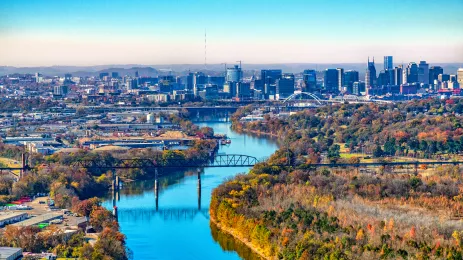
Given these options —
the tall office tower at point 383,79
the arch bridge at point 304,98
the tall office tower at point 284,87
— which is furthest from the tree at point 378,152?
the tall office tower at point 383,79

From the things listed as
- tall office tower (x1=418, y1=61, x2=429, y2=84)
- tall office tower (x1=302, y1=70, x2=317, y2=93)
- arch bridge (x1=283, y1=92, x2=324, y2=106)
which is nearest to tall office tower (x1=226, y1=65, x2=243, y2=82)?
tall office tower (x1=302, y1=70, x2=317, y2=93)

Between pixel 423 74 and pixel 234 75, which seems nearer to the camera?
pixel 423 74

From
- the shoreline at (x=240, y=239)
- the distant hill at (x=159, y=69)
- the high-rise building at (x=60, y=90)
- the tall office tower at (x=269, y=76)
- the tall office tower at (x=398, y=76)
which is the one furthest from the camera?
the distant hill at (x=159, y=69)

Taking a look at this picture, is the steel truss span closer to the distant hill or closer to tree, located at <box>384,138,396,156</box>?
tree, located at <box>384,138,396,156</box>

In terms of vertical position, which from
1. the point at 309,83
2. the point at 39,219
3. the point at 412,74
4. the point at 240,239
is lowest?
the point at 240,239

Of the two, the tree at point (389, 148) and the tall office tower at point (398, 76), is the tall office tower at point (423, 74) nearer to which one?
the tall office tower at point (398, 76)

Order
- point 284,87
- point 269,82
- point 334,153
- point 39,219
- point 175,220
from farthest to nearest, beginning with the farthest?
point 269,82 < point 284,87 < point 334,153 < point 175,220 < point 39,219

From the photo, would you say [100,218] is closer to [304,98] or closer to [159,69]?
[304,98]

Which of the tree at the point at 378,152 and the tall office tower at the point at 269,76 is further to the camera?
the tall office tower at the point at 269,76

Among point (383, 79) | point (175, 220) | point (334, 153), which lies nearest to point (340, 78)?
point (383, 79)
